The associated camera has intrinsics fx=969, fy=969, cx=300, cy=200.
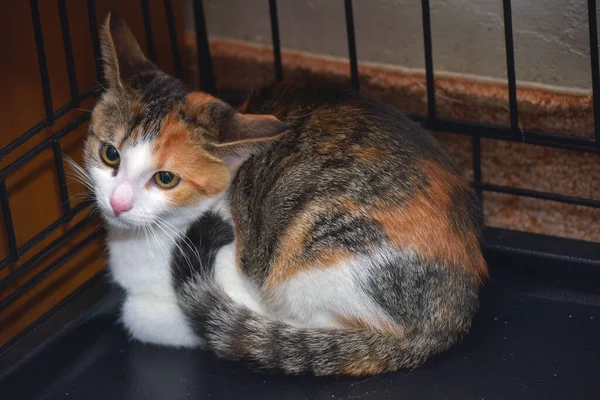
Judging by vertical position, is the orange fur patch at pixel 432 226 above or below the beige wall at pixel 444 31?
below

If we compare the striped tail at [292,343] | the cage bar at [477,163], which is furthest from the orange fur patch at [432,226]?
the cage bar at [477,163]

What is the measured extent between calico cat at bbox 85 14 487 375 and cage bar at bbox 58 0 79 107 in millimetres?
159

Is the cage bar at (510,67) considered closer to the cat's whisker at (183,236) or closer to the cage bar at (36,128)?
the cat's whisker at (183,236)

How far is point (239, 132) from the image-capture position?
1.58 m

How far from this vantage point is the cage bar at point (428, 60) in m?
1.88

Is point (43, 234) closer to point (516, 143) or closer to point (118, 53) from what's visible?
point (118, 53)

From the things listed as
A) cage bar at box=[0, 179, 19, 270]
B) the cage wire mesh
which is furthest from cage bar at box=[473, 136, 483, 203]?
cage bar at box=[0, 179, 19, 270]

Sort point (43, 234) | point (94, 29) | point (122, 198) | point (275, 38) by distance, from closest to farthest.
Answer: point (122, 198) → point (43, 234) → point (94, 29) → point (275, 38)

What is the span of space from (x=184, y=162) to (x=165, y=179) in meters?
0.04

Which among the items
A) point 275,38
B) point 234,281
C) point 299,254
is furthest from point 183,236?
point 275,38

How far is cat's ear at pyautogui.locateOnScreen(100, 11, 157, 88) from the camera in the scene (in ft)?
5.49

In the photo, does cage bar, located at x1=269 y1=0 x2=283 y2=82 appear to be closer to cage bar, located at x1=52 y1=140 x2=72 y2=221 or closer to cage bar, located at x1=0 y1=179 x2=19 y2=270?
cage bar, located at x1=52 y1=140 x2=72 y2=221

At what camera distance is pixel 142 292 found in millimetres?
1806

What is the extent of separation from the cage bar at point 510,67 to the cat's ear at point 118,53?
0.68 m
